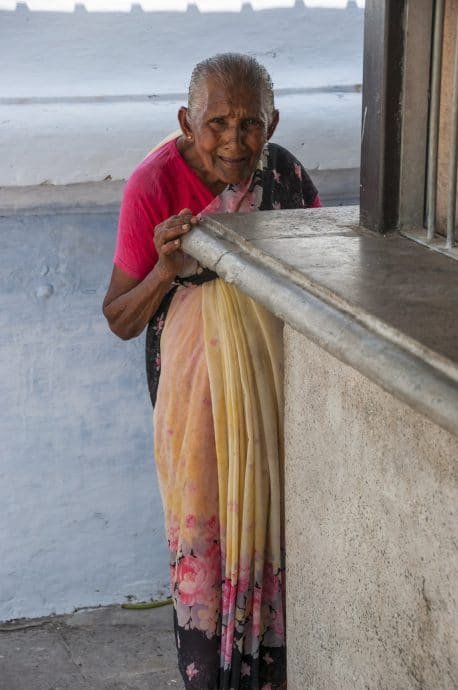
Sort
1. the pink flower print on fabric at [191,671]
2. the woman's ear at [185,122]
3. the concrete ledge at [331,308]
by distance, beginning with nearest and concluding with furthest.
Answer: the concrete ledge at [331,308] < the woman's ear at [185,122] < the pink flower print on fabric at [191,671]

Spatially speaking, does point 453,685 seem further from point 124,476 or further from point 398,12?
point 124,476

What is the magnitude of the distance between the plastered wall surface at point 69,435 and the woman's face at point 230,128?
1168 mm

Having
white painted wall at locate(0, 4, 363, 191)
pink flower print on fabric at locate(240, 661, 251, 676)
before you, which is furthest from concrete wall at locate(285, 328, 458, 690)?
white painted wall at locate(0, 4, 363, 191)

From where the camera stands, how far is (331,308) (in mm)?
1831

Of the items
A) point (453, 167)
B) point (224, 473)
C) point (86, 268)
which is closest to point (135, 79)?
point (86, 268)

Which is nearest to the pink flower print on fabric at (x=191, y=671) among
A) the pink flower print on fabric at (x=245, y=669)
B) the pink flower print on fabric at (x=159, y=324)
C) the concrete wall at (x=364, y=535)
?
the pink flower print on fabric at (x=245, y=669)

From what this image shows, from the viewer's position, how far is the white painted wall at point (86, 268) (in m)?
3.89

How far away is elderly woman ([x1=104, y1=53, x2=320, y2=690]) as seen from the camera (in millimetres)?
2760

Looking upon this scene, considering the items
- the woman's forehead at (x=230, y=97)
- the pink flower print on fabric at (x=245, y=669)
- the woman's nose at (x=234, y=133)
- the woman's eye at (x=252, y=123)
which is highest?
the woman's forehead at (x=230, y=97)

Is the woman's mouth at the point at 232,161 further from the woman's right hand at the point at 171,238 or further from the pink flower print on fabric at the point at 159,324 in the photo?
the pink flower print on fabric at the point at 159,324

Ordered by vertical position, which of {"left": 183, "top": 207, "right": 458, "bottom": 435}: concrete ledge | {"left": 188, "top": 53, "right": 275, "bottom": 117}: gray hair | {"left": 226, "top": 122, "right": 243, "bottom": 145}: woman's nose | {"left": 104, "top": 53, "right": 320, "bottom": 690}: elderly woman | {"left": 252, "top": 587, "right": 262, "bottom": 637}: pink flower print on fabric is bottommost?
{"left": 252, "top": 587, "right": 262, "bottom": 637}: pink flower print on fabric

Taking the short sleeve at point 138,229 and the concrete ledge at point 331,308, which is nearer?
the concrete ledge at point 331,308

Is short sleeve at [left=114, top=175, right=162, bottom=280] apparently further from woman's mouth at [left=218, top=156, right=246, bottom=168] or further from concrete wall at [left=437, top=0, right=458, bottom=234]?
concrete wall at [left=437, top=0, right=458, bottom=234]

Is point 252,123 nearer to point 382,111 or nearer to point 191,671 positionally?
point 382,111
